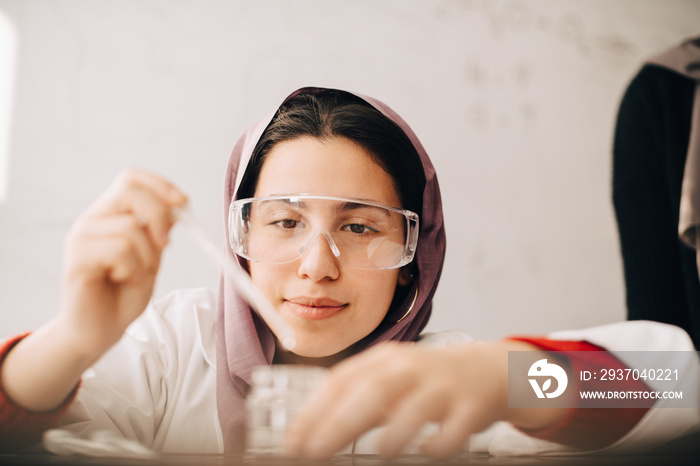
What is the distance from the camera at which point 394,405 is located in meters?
0.40

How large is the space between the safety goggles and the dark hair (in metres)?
0.12

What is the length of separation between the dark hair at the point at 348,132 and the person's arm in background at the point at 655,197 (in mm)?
452

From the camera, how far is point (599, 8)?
6.71ft

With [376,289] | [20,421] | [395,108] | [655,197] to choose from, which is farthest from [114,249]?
[395,108]

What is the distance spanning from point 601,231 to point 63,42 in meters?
1.98

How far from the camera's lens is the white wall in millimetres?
1650

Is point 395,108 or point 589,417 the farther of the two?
point 395,108

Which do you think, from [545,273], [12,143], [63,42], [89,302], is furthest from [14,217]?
[545,273]

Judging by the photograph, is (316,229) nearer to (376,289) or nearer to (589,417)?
(376,289)

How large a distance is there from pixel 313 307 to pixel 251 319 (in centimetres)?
15

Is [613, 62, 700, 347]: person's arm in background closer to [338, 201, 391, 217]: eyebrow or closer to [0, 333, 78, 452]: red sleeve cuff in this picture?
[338, 201, 391, 217]: eyebrow

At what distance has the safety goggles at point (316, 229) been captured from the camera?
2.80 feet

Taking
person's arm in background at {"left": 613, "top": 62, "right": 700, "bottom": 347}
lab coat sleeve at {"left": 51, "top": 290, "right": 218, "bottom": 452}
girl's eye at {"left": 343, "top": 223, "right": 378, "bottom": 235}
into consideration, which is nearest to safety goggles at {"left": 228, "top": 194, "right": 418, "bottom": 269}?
girl's eye at {"left": 343, "top": 223, "right": 378, "bottom": 235}

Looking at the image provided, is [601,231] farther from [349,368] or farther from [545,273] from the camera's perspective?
[349,368]
